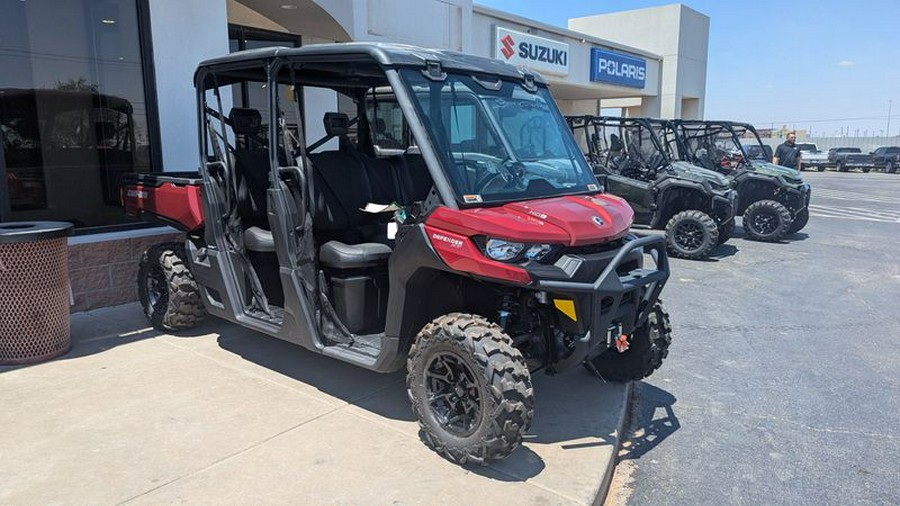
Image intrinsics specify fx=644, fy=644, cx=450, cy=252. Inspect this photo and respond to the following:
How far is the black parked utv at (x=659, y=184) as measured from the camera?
10008mm

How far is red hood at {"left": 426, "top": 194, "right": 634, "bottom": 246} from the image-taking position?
3240 mm

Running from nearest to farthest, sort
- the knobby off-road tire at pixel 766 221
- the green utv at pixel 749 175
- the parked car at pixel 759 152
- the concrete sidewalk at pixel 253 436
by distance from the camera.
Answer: the concrete sidewalk at pixel 253 436, the knobby off-road tire at pixel 766 221, the green utv at pixel 749 175, the parked car at pixel 759 152

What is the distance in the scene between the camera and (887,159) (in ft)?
120

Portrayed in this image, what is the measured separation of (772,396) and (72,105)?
7.57 m

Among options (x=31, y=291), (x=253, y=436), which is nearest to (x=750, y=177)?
(x=253, y=436)

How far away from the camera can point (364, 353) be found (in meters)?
3.96

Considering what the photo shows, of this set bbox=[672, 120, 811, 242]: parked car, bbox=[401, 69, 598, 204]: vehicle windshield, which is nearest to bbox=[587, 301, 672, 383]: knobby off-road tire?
bbox=[401, 69, 598, 204]: vehicle windshield

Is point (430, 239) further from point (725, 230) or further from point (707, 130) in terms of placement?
point (707, 130)

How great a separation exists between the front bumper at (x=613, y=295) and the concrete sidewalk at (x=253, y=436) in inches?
25.9

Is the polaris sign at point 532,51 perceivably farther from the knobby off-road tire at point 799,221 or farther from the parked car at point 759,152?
the knobby off-road tire at point 799,221

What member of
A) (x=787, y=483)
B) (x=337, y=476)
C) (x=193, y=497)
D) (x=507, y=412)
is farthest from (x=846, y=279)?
(x=193, y=497)

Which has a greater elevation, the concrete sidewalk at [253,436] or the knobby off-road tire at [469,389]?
the knobby off-road tire at [469,389]

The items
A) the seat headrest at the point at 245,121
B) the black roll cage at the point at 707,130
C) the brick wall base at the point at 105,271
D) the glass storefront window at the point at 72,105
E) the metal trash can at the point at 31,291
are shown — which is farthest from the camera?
the black roll cage at the point at 707,130

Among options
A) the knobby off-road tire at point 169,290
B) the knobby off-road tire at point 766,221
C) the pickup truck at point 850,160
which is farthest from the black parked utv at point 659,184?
the pickup truck at point 850,160
